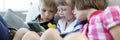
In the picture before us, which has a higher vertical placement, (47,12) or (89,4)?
(89,4)

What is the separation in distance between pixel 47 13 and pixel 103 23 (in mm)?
625

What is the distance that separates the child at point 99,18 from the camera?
3.09 feet

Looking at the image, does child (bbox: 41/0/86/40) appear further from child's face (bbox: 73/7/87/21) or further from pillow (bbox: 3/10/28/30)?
pillow (bbox: 3/10/28/30)

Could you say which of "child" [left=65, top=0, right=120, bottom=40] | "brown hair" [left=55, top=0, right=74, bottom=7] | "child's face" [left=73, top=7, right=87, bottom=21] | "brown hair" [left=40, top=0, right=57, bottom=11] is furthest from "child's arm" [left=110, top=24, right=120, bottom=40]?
"brown hair" [left=40, top=0, right=57, bottom=11]

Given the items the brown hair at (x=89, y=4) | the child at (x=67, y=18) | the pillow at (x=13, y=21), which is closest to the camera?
the brown hair at (x=89, y=4)

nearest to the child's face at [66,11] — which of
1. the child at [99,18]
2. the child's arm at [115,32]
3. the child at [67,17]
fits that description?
the child at [67,17]

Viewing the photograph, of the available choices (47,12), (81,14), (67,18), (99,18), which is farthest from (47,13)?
(99,18)

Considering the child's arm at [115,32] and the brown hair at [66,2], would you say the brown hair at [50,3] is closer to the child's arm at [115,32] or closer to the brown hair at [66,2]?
the brown hair at [66,2]

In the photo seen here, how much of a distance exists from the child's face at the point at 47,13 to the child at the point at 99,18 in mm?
356

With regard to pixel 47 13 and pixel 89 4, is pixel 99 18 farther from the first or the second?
pixel 47 13

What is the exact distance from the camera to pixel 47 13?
61.0 inches

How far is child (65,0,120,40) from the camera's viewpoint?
3.09ft

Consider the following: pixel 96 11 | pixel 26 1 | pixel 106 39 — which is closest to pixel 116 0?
pixel 96 11

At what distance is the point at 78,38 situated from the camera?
0.74 metres
